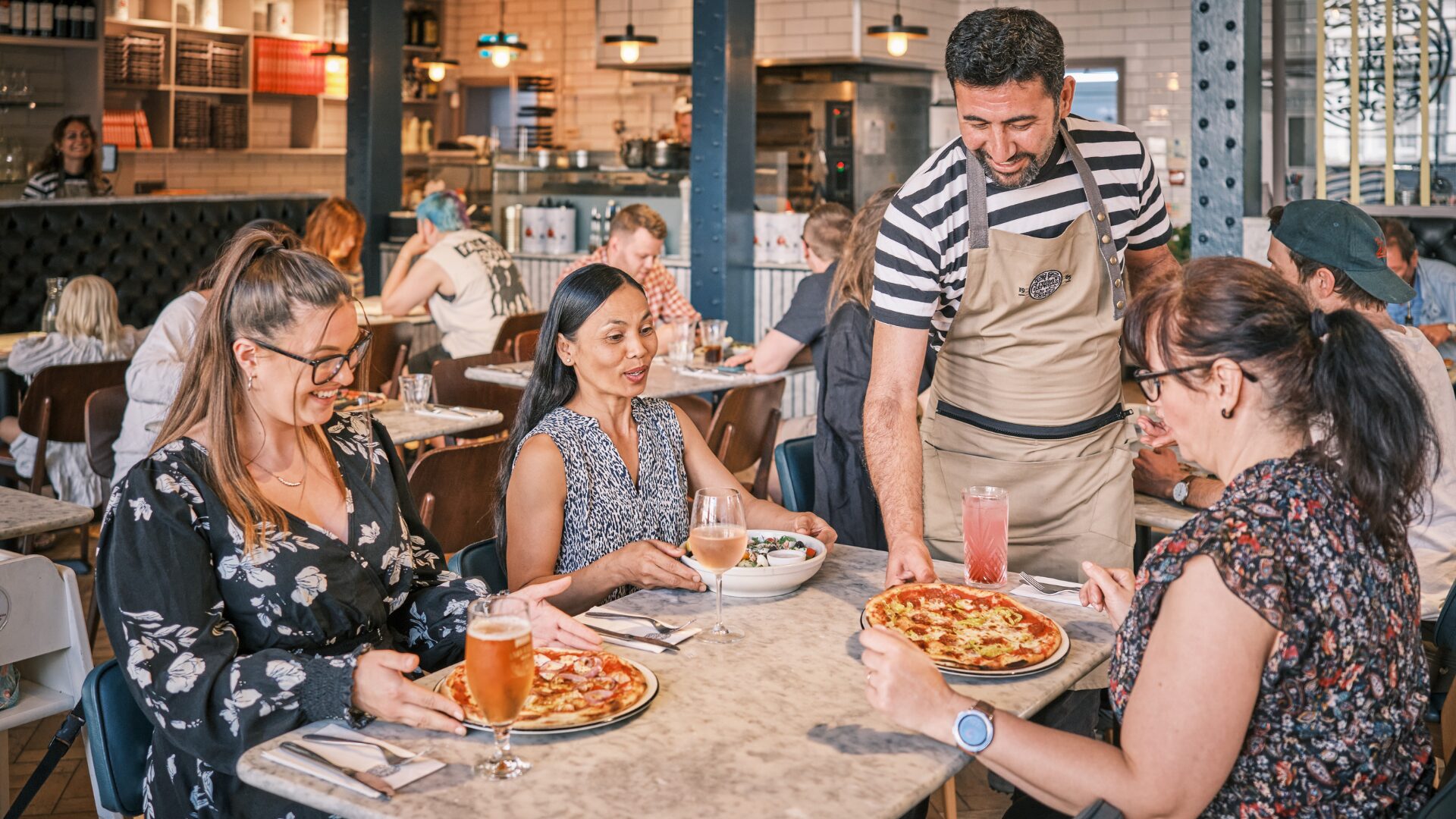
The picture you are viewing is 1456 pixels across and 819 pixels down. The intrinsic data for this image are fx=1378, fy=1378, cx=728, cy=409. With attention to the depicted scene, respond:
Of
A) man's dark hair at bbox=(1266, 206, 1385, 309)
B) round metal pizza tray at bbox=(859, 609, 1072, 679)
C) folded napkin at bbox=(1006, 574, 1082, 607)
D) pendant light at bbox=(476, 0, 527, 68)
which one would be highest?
pendant light at bbox=(476, 0, 527, 68)

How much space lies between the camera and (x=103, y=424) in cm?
446

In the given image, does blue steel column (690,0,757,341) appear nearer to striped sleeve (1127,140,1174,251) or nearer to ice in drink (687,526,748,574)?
striped sleeve (1127,140,1174,251)

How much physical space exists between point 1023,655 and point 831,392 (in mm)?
2031

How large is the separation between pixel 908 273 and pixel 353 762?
1.41 m

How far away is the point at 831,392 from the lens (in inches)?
151

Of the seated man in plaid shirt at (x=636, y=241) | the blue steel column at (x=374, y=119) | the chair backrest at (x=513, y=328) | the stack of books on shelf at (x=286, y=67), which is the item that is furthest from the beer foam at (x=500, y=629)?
the stack of books on shelf at (x=286, y=67)

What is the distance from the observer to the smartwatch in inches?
61.6

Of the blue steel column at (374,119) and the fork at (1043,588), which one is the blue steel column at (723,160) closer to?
the blue steel column at (374,119)

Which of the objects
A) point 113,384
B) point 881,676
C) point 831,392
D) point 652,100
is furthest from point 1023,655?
point 652,100

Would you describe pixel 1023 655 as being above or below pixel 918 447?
Result: below

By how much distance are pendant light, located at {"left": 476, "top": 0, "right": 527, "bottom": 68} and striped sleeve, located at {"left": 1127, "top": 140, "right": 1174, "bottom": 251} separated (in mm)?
8893

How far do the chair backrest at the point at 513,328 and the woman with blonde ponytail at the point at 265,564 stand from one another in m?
4.02

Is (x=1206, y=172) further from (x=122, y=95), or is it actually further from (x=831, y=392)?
(x=122, y=95)

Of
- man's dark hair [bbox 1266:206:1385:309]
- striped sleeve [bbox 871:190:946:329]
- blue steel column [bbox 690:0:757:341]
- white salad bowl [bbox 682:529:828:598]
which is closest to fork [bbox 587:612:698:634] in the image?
white salad bowl [bbox 682:529:828:598]
